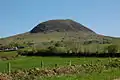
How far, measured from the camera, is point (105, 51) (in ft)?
305

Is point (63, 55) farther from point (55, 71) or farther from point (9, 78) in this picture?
point (9, 78)

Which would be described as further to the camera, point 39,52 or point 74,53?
point 39,52

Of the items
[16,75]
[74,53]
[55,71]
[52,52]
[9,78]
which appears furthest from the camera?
[52,52]

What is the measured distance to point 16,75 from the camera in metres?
26.7

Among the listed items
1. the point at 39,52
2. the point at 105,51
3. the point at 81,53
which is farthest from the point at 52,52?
the point at 105,51

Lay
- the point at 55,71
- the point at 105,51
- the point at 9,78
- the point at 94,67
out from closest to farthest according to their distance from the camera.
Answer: the point at 9,78 → the point at 55,71 → the point at 94,67 → the point at 105,51

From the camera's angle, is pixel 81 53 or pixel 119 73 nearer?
pixel 119 73

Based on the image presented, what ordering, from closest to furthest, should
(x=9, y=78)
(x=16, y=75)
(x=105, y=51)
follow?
(x=9, y=78), (x=16, y=75), (x=105, y=51)

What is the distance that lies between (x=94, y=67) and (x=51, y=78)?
415 inches

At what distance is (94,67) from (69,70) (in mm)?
4114

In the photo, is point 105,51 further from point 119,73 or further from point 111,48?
point 119,73

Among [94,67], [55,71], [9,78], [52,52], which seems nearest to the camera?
[9,78]

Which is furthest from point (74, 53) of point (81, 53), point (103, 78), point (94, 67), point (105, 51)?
point (103, 78)

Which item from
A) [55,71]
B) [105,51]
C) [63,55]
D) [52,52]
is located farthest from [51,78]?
[52,52]
